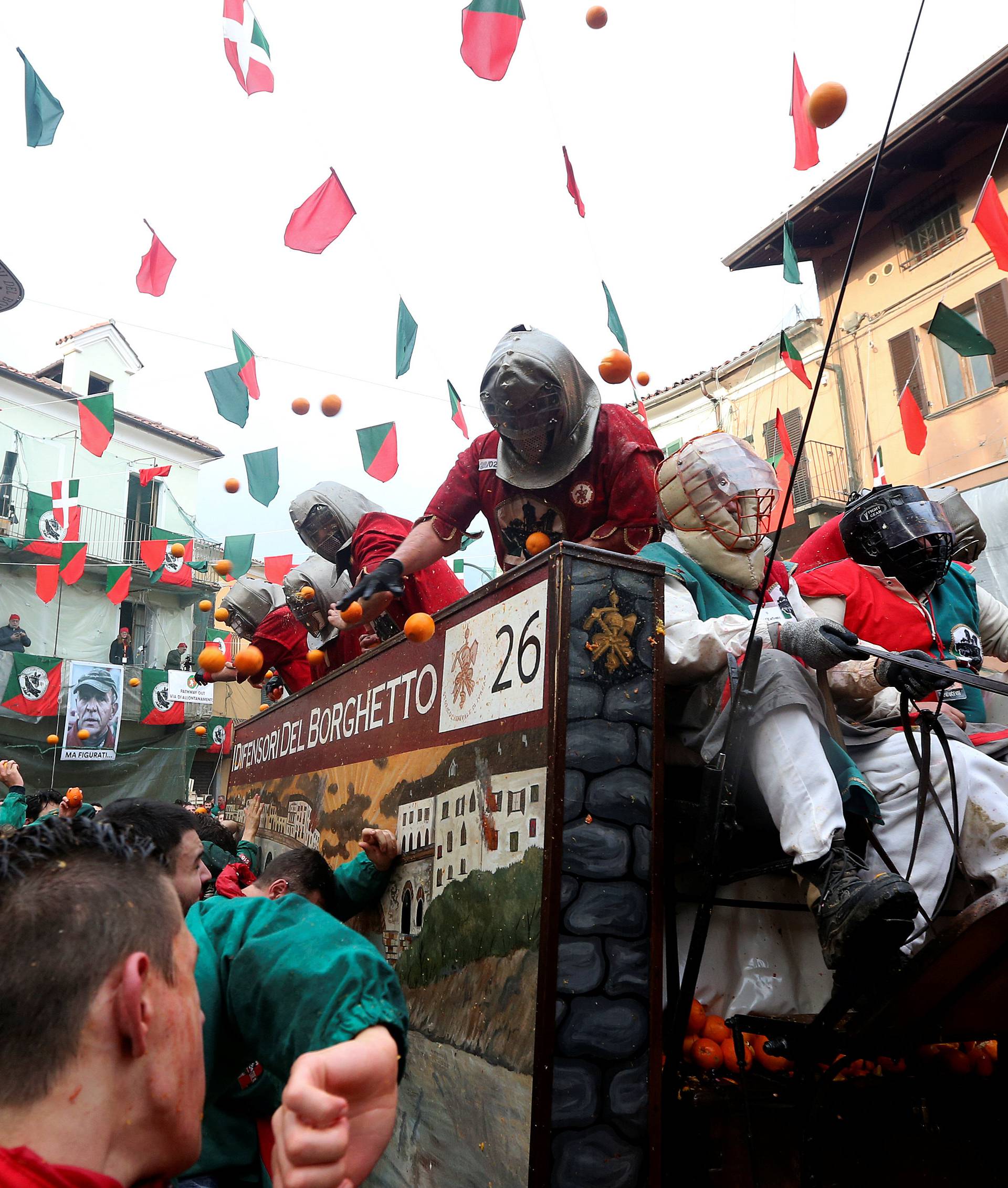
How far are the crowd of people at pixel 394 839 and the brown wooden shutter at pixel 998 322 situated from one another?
9.95 meters

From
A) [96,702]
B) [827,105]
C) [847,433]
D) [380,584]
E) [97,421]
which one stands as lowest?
[380,584]

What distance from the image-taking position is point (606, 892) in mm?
2146

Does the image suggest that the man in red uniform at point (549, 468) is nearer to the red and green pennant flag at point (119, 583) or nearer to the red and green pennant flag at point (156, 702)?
the red and green pennant flag at point (119, 583)

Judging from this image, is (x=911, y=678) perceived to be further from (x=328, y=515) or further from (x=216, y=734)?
(x=216, y=734)

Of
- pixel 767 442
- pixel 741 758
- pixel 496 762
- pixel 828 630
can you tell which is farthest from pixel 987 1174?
pixel 767 442

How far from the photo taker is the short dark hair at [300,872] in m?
2.68

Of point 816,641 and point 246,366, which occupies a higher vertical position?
point 246,366

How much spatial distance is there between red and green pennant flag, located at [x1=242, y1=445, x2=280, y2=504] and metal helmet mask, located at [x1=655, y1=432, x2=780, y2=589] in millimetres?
6000

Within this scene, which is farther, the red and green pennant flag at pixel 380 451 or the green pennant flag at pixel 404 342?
the red and green pennant flag at pixel 380 451

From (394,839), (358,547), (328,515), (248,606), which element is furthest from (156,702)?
(394,839)

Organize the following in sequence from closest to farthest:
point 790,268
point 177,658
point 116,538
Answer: point 790,268 < point 177,658 < point 116,538

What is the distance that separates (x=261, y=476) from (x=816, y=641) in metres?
6.73

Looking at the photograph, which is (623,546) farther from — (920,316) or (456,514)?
(920,316)

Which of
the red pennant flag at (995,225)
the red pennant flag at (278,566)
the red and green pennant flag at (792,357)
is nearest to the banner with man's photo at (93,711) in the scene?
the red pennant flag at (278,566)
